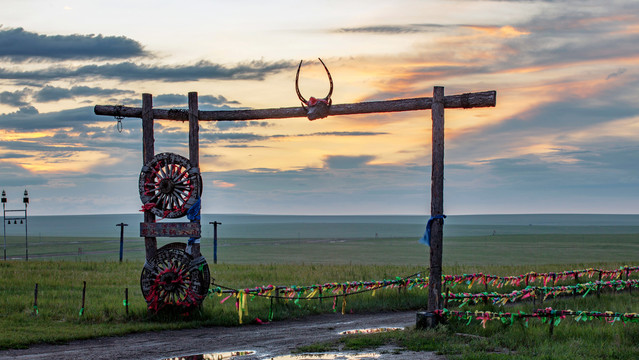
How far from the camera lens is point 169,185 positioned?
17562mm

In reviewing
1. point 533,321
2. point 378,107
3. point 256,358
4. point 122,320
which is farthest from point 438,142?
point 122,320

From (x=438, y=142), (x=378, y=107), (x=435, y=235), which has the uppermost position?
(x=378, y=107)

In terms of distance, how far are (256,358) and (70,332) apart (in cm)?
557

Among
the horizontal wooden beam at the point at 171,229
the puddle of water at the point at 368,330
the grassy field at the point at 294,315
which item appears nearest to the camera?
the grassy field at the point at 294,315

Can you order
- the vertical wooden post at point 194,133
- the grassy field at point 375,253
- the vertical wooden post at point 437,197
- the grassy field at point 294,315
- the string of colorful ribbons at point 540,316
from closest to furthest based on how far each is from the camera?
the grassy field at point 294,315, the string of colorful ribbons at point 540,316, the vertical wooden post at point 437,197, the vertical wooden post at point 194,133, the grassy field at point 375,253

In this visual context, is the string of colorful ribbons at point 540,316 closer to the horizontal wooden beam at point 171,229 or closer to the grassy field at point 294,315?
the grassy field at point 294,315

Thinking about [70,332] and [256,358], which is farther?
[70,332]

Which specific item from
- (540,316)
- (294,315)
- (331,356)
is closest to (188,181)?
(294,315)

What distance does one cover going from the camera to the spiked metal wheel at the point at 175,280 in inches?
672

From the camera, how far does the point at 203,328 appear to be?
1630 cm

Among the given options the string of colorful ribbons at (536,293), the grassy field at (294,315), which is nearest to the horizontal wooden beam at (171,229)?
the grassy field at (294,315)

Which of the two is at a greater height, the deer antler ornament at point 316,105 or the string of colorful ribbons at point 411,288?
the deer antler ornament at point 316,105

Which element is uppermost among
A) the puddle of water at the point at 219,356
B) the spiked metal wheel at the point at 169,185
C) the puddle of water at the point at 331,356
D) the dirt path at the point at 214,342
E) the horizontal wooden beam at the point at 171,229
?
the spiked metal wheel at the point at 169,185

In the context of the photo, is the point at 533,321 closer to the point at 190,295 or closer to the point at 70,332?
the point at 190,295
